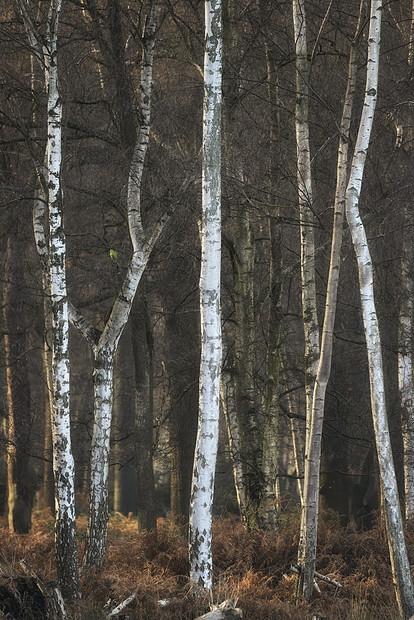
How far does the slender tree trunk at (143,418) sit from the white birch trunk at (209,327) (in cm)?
459

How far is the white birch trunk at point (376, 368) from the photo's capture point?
8141mm

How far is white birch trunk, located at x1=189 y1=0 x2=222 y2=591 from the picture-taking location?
315 inches

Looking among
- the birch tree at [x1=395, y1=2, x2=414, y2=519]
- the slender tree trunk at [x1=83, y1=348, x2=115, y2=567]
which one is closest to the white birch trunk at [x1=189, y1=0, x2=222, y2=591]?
the slender tree trunk at [x1=83, y1=348, x2=115, y2=567]

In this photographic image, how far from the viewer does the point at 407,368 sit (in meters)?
13.5

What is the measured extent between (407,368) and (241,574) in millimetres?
5806

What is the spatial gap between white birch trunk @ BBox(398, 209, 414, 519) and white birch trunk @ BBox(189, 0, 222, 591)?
5.96 meters

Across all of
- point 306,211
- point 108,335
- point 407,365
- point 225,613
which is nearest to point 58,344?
point 108,335

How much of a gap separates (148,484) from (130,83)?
719 centimetres

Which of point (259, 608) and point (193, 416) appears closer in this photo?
point (259, 608)

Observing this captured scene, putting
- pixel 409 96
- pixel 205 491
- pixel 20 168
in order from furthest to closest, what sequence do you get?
pixel 20 168 < pixel 409 96 < pixel 205 491

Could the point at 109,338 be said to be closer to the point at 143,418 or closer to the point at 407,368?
the point at 143,418

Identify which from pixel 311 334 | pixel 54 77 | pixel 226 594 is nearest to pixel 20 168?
pixel 54 77

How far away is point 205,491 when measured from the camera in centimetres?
802

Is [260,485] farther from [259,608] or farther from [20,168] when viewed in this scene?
[20,168]
